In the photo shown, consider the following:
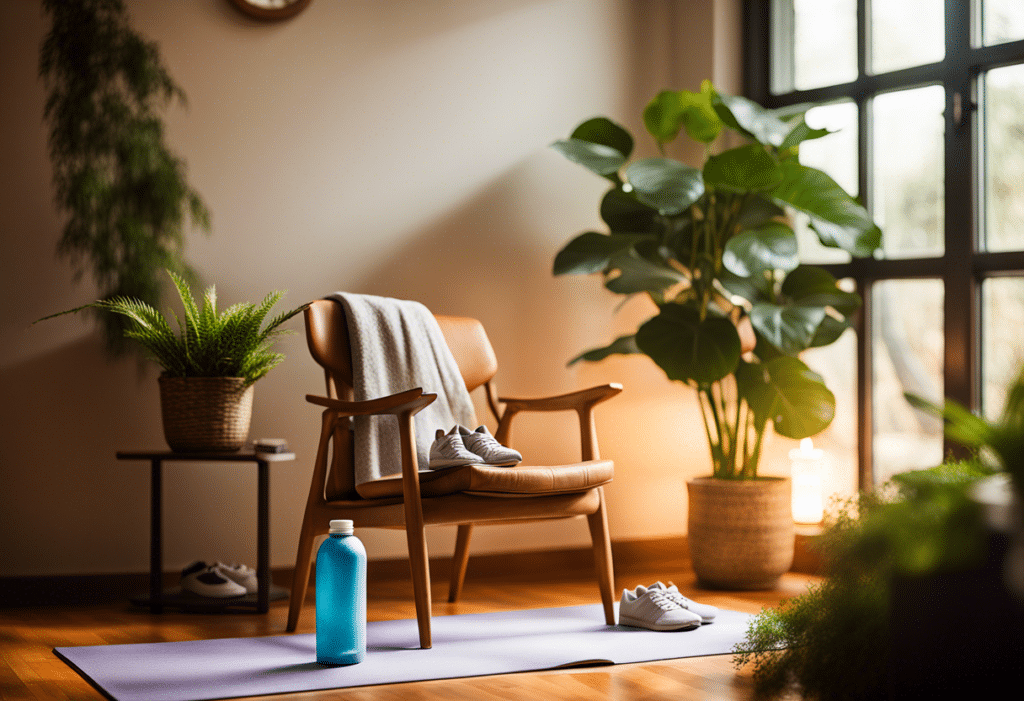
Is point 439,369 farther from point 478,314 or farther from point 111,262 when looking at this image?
point 111,262

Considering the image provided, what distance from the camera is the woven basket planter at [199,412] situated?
10.9ft

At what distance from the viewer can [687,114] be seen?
3947 millimetres

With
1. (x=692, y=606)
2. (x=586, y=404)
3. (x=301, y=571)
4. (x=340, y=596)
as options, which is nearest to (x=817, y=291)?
(x=586, y=404)

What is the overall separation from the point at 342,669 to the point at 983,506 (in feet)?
5.22

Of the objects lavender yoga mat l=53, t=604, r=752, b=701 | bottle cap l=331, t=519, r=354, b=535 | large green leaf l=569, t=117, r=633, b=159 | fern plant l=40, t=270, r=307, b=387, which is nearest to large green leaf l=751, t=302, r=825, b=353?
large green leaf l=569, t=117, r=633, b=159

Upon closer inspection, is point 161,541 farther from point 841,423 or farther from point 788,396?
point 841,423

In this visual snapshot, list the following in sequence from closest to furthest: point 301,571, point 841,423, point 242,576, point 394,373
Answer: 1. point 301,571
2. point 394,373
3. point 242,576
4. point 841,423

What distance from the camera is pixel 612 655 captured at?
2691 mm

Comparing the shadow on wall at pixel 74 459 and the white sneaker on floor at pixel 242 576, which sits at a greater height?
the shadow on wall at pixel 74 459

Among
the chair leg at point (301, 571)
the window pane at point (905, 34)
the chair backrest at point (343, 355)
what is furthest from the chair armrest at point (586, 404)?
the window pane at point (905, 34)

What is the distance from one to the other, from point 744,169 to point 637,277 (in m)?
0.50

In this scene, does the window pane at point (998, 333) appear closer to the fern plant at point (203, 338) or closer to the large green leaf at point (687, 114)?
the large green leaf at point (687, 114)

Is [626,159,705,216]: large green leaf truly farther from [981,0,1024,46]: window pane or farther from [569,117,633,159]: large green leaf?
[981,0,1024,46]: window pane

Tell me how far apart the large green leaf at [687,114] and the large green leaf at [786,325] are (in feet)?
2.17
